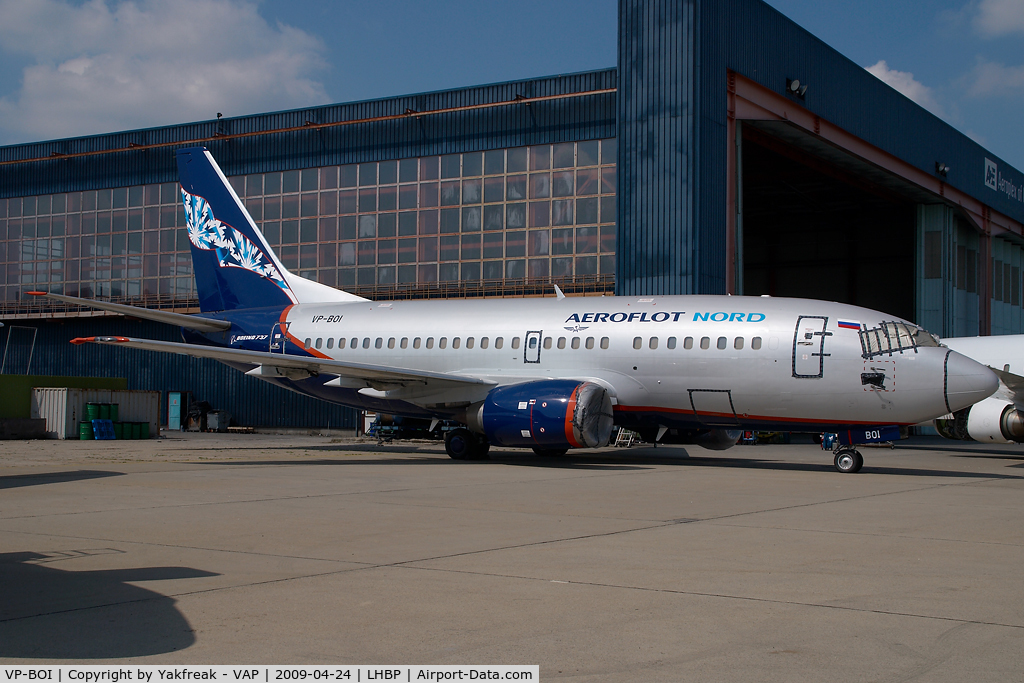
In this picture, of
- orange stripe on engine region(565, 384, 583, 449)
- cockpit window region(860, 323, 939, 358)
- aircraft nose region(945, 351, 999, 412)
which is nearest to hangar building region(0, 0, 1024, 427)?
cockpit window region(860, 323, 939, 358)

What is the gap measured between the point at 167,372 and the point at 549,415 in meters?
27.4

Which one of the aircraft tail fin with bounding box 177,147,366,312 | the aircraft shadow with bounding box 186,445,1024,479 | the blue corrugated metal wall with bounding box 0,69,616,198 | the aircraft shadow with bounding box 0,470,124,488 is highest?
the blue corrugated metal wall with bounding box 0,69,616,198

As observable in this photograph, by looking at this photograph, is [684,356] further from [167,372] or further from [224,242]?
[167,372]

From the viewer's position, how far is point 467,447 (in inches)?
814

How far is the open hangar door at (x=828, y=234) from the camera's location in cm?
4297

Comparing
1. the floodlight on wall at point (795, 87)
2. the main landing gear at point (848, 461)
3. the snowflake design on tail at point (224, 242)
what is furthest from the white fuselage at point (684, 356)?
the floodlight on wall at point (795, 87)

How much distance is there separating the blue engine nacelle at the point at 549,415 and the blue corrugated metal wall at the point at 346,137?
678 inches

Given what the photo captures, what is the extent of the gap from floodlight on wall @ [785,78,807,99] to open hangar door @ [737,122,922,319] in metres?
6.07

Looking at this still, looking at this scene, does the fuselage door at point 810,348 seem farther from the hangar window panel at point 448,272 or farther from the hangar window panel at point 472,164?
the hangar window panel at point 472,164

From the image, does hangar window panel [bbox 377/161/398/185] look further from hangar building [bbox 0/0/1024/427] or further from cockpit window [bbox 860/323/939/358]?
cockpit window [bbox 860/323/939/358]

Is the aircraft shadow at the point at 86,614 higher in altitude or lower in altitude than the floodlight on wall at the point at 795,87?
lower

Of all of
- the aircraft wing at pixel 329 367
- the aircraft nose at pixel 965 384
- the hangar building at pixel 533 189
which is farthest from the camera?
the hangar building at pixel 533 189

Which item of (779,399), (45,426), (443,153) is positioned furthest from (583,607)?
(443,153)

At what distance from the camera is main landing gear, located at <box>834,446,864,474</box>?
17609 mm
